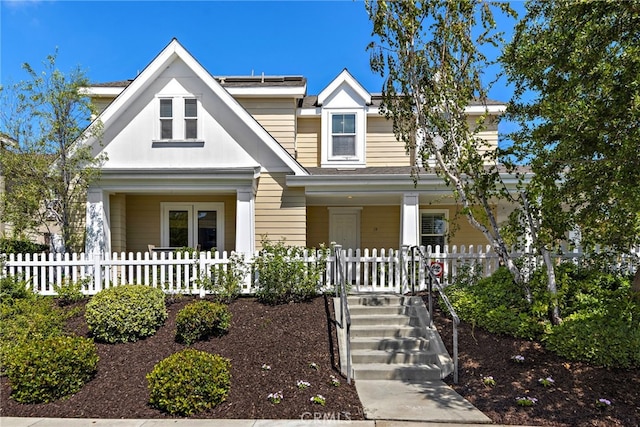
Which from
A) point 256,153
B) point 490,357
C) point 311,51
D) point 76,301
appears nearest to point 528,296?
point 490,357

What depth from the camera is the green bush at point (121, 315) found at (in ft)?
21.1

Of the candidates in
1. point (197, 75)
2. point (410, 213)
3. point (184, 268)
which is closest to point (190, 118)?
point (197, 75)

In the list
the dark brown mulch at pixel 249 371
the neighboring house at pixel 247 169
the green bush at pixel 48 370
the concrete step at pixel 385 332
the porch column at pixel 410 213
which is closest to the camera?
the dark brown mulch at pixel 249 371

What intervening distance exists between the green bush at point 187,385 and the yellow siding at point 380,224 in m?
8.15

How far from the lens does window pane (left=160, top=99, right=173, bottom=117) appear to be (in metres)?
10.4

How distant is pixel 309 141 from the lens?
12344 mm

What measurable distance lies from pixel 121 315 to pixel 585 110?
7.49 metres

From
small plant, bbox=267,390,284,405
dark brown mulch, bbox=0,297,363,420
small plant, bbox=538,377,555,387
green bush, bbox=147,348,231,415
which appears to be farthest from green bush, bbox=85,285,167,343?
small plant, bbox=538,377,555,387

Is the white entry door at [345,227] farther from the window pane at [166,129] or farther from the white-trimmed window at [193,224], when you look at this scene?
the window pane at [166,129]

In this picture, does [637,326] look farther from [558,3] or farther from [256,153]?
[256,153]

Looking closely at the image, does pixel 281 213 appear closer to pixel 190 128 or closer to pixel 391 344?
pixel 190 128

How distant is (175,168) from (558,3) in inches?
323

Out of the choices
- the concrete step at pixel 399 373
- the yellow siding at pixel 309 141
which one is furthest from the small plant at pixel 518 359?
the yellow siding at pixel 309 141

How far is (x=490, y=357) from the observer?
5.91m
